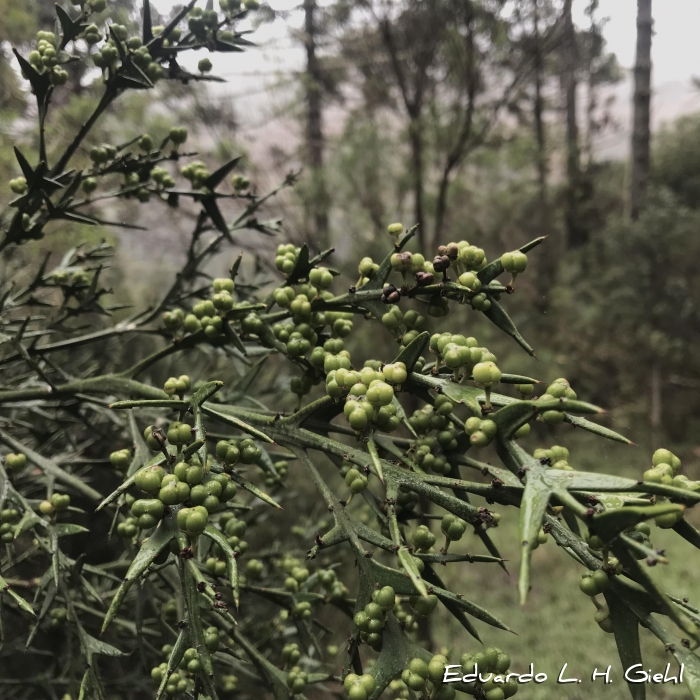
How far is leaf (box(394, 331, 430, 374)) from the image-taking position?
0.46m

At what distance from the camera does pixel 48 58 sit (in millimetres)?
706

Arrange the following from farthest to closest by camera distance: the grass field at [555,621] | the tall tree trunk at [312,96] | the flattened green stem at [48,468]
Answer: the tall tree trunk at [312,96] < the grass field at [555,621] < the flattened green stem at [48,468]

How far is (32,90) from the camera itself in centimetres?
72

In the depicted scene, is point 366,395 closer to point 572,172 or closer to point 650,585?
point 650,585

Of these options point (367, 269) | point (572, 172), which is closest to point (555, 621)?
point (367, 269)

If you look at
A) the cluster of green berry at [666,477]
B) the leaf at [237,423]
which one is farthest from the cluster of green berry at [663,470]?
the leaf at [237,423]

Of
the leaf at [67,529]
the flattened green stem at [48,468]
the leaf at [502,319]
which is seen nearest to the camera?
the leaf at [502,319]

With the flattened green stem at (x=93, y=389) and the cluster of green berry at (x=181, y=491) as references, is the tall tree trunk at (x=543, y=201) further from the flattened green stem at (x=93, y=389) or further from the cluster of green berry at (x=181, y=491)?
the cluster of green berry at (x=181, y=491)

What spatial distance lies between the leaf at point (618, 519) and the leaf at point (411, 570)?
5.0 inches

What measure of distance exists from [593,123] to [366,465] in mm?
6718

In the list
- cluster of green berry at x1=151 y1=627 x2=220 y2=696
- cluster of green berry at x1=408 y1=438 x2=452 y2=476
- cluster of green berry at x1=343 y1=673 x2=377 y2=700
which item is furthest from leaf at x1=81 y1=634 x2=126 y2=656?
cluster of green berry at x1=408 y1=438 x2=452 y2=476

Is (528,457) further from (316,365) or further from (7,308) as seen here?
(7,308)

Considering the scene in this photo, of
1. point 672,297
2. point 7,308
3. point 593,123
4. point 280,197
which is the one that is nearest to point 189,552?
point 7,308

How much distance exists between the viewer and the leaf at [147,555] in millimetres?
387
